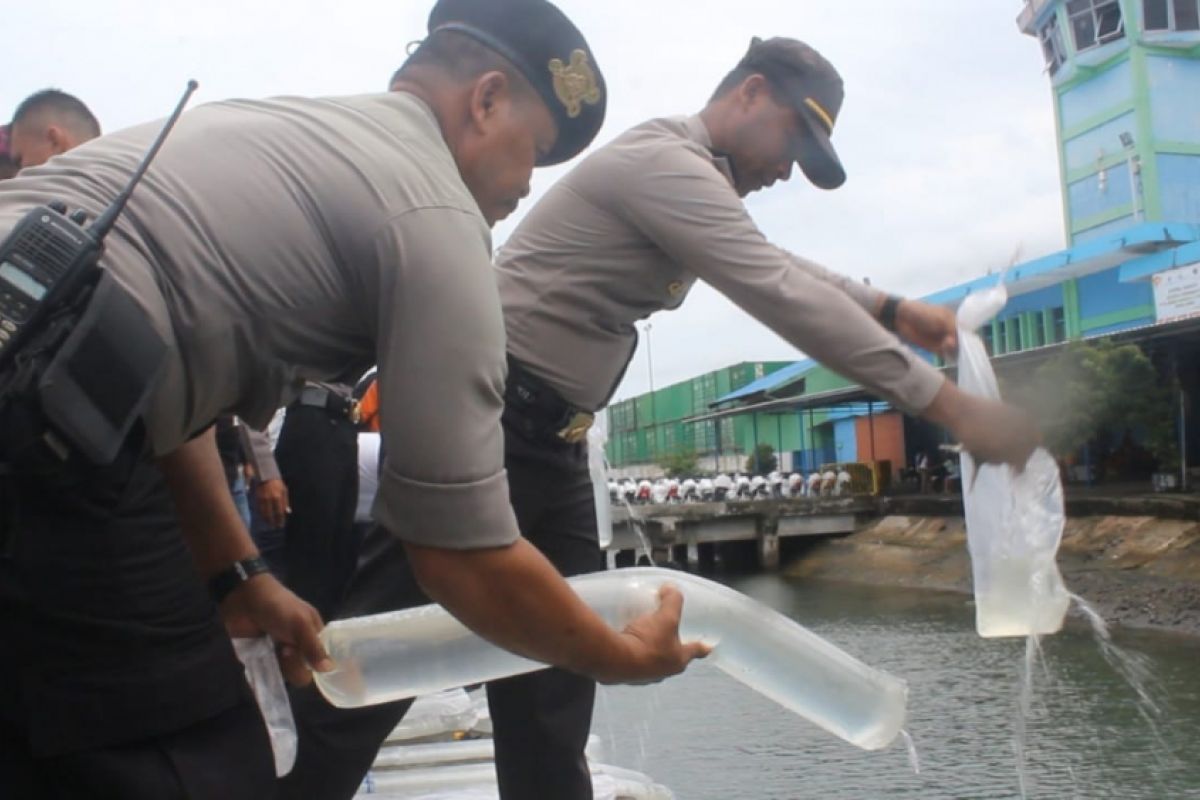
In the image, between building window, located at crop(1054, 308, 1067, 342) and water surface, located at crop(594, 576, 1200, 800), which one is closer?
water surface, located at crop(594, 576, 1200, 800)

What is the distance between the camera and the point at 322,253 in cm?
138

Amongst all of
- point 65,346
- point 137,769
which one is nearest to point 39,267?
point 65,346

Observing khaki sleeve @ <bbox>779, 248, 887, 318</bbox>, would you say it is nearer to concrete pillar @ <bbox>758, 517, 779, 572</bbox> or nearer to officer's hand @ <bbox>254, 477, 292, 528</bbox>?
officer's hand @ <bbox>254, 477, 292, 528</bbox>

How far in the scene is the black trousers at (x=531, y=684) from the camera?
2498mm

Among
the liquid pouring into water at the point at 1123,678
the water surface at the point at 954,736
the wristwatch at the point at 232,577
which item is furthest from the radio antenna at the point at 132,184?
the water surface at the point at 954,736

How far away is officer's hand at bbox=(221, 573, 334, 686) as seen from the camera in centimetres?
182

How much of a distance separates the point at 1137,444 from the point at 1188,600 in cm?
1021

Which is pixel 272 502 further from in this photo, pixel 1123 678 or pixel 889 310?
pixel 1123 678

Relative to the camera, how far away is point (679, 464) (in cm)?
4391

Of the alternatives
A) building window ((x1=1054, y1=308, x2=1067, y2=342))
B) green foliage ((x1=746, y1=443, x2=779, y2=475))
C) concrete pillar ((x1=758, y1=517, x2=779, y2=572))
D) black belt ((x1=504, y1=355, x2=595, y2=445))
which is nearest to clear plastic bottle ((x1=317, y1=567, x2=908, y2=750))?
black belt ((x1=504, y1=355, x2=595, y2=445))

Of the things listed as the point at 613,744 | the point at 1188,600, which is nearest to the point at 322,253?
the point at 613,744

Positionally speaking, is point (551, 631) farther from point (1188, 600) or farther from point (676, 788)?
point (1188, 600)

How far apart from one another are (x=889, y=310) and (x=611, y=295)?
2.07 ft

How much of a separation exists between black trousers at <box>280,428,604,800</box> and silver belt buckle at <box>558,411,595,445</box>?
0.08 ft
